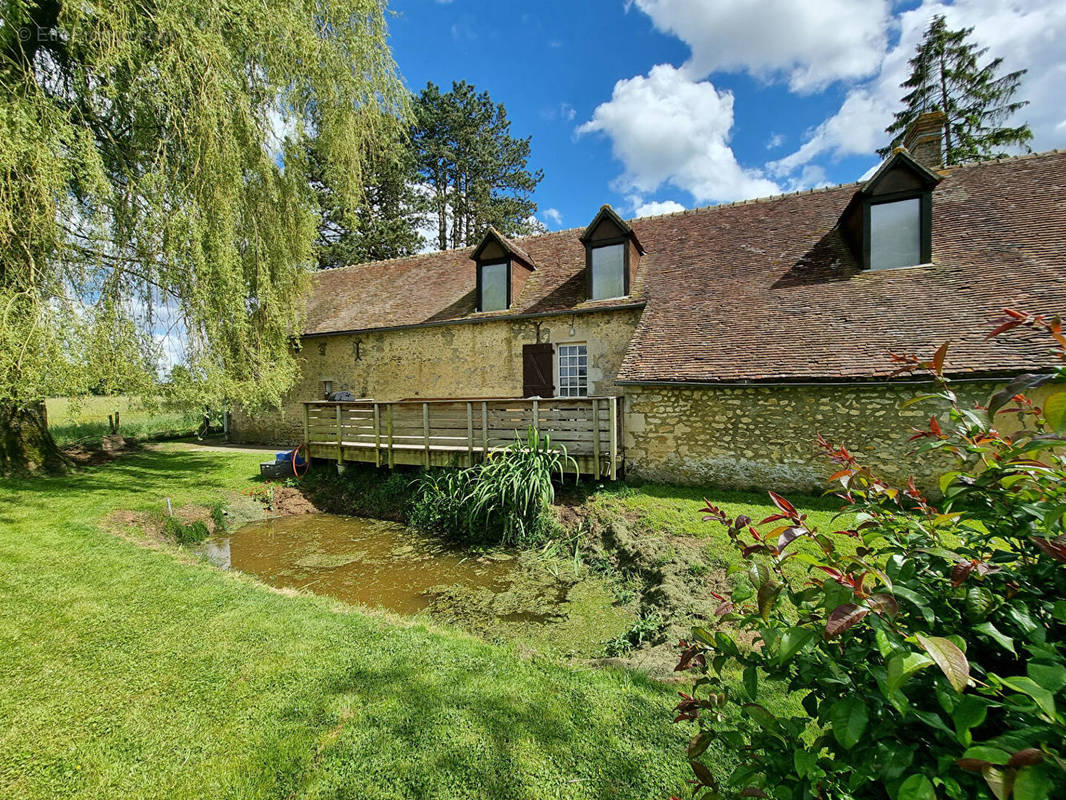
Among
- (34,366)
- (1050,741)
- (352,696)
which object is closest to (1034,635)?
(1050,741)

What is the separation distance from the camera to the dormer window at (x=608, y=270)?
10.8 m

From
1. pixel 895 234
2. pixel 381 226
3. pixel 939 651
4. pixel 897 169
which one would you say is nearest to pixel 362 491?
pixel 939 651

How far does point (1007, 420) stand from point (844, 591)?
8.61 meters

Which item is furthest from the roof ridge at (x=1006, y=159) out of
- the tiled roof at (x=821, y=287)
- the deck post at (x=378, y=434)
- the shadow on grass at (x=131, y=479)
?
the shadow on grass at (x=131, y=479)

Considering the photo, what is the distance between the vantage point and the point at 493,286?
12.1 metres

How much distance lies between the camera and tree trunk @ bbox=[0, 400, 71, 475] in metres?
8.79

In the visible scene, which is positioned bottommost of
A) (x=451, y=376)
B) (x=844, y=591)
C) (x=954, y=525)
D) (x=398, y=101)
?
(x=844, y=591)

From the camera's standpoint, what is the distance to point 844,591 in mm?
1129

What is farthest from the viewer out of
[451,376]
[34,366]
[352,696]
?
[451,376]

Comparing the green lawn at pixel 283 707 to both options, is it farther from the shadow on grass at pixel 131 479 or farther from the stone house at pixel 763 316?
the stone house at pixel 763 316

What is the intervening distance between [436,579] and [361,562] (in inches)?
56.4

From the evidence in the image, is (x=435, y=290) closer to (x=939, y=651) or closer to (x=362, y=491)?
(x=362, y=491)

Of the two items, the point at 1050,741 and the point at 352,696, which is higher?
the point at 1050,741

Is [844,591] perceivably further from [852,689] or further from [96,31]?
[96,31]
